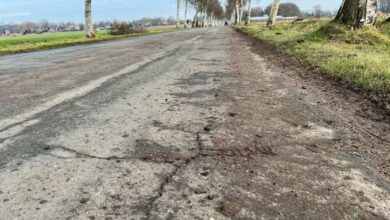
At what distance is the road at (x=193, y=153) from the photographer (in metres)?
2.44

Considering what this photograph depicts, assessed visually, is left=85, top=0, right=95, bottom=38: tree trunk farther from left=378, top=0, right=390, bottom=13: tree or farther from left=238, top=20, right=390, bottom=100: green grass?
left=378, top=0, right=390, bottom=13: tree

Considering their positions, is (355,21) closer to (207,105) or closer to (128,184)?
(207,105)

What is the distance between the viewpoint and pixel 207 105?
4926 mm

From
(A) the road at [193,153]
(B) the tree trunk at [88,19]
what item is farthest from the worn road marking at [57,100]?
(B) the tree trunk at [88,19]

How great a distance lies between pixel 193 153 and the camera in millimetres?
3285

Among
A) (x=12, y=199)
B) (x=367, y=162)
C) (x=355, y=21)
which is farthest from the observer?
(x=355, y=21)

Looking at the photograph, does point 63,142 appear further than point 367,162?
Yes

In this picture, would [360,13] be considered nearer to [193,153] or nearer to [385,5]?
[193,153]

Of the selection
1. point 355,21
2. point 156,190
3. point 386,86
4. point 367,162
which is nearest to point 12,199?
point 156,190

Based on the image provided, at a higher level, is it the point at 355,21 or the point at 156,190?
the point at 355,21

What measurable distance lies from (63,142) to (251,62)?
6.41 meters

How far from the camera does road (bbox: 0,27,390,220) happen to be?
95.9 inches

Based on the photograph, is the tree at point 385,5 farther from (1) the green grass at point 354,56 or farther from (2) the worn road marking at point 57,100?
(2) the worn road marking at point 57,100

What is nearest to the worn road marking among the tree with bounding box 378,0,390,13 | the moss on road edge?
the moss on road edge
